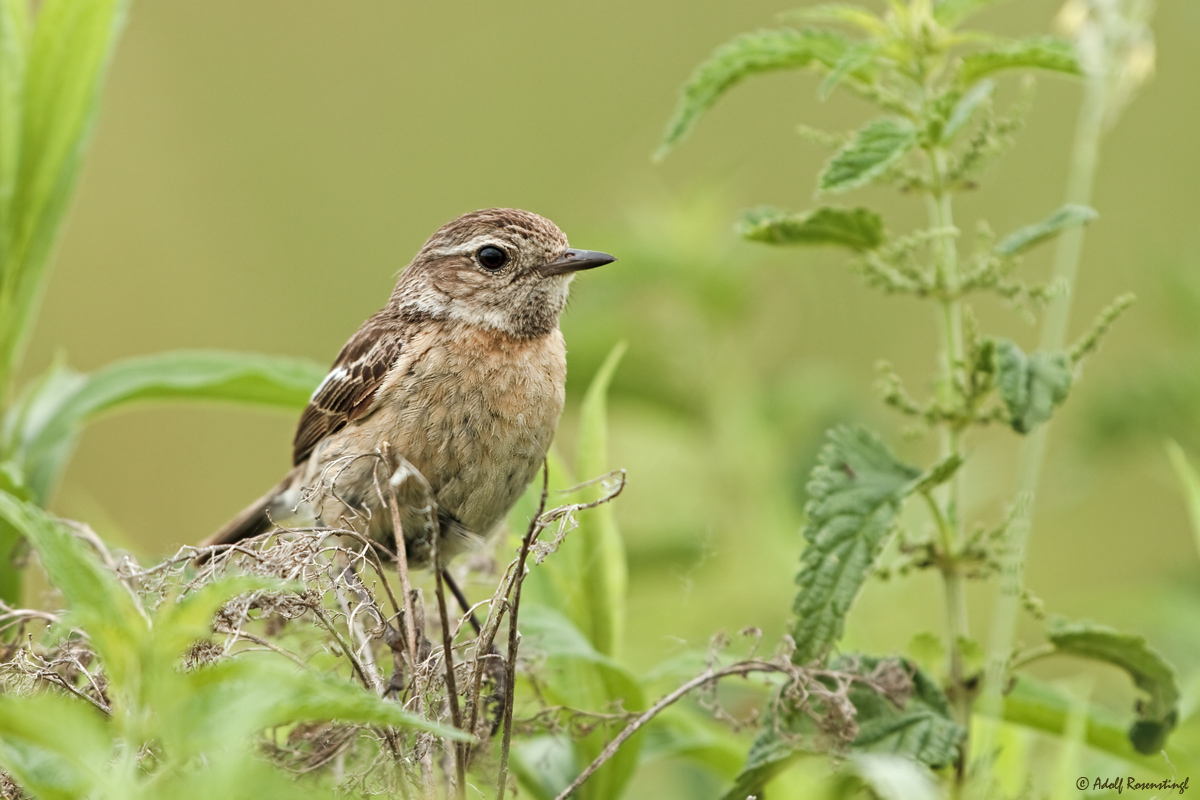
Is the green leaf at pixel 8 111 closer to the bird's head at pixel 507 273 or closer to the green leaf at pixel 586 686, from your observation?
the bird's head at pixel 507 273

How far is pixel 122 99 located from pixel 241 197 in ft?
3.51

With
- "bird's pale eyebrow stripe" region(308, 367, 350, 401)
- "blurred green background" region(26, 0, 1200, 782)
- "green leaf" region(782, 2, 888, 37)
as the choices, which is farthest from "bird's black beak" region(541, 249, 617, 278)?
"green leaf" region(782, 2, 888, 37)

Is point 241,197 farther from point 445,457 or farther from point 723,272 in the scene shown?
point 445,457

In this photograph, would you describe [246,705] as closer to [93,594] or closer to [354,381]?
[93,594]

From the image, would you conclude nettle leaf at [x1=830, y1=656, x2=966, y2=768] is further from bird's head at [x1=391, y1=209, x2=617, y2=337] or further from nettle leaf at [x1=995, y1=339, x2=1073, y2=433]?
bird's head at [x1=391, y1=209, x2=617, y2=337]

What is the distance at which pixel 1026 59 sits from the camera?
2.44 metres

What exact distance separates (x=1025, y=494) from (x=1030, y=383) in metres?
0.26

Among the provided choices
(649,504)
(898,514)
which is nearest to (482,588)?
(649,504)

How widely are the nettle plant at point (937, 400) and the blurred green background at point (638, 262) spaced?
1.25 m

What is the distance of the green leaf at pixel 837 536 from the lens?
2176mm

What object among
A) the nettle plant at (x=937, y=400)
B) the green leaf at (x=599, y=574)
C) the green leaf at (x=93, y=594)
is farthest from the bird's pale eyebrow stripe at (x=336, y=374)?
the green leaf at (x=93, y=594)

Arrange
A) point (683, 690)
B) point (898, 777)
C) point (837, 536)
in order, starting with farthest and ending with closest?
point (837, 536), point (683, 690), point (898, 777)

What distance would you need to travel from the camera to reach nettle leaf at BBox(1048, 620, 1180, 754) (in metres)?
2.28

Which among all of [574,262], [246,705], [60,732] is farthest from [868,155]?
[60,732]
